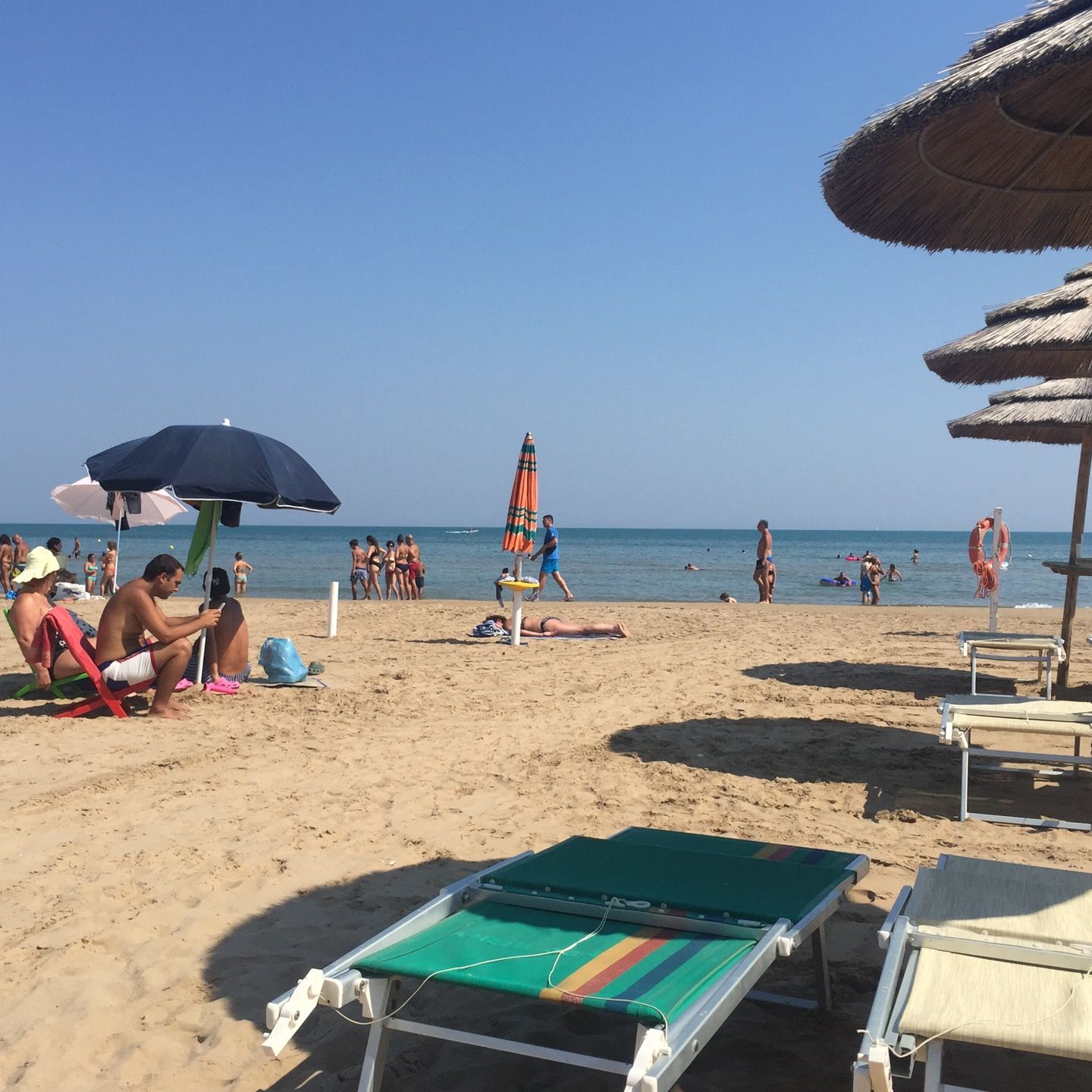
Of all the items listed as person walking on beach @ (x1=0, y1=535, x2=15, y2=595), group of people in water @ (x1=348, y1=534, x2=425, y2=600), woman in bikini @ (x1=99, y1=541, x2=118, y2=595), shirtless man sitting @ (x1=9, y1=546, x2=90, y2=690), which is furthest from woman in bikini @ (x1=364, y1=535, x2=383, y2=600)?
shirtless man sitting @ (x1=9, y1=546, x2=90, y2=690)

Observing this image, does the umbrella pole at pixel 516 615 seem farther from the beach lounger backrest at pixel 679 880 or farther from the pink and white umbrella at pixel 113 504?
the beach lounger backrest at pixel 679 880

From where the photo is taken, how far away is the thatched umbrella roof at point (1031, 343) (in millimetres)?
5332

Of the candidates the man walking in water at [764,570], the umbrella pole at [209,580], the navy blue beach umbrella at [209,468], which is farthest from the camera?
the man walking in water at [764,570]

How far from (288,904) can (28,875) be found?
1.13m

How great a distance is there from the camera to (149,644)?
22.6ft

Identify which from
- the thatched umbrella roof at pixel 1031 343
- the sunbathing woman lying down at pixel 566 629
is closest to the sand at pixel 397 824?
the sunbathing woman lying down at pixel 566 629

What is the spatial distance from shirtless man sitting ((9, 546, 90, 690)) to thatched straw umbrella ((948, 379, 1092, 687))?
7397mm

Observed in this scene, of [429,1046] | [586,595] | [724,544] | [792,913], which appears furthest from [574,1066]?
[724,544]

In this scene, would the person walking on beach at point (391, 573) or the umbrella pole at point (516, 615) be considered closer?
the umbrella pole at point (516, 615)

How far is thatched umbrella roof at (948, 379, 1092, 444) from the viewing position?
8367 millimetres

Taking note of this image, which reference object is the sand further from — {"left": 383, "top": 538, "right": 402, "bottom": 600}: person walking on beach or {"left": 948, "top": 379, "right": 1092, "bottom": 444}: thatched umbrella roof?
{"left": 383, "top": 538, "right": 402, "bottom": 600}: person walking on beach

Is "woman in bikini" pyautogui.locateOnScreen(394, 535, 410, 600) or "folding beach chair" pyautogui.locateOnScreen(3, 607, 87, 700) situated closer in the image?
"folding beach chair" pyautogui.locateOnScreen(3, 607, 87, 700)

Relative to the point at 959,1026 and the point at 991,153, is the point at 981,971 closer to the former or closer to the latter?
the point at 959,1026

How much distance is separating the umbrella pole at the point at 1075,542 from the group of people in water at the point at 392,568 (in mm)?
14376
